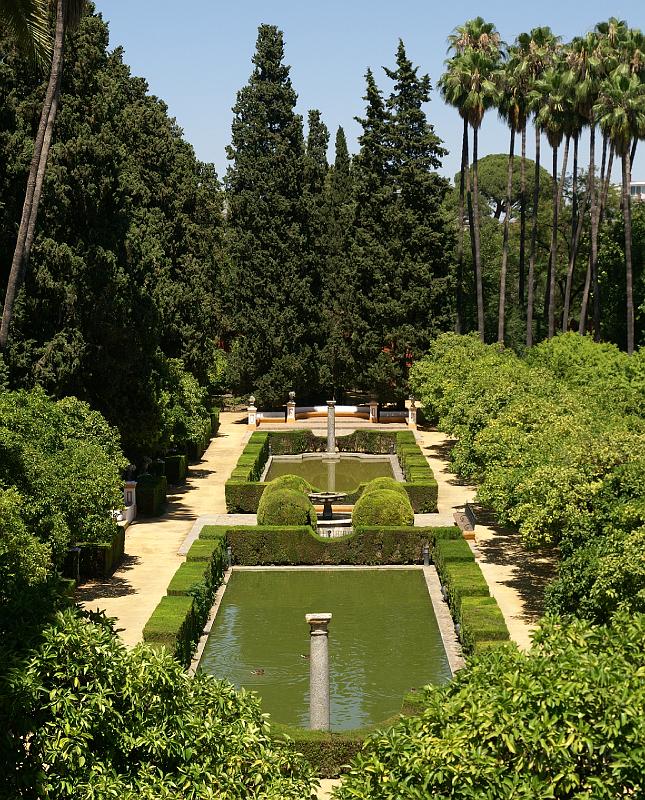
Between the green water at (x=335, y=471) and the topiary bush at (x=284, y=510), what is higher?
the topiary bush at (x=284, y=510)

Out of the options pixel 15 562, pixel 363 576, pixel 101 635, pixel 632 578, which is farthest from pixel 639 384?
pixel 101 635

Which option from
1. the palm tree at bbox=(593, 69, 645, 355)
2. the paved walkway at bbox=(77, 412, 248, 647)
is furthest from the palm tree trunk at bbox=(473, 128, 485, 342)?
the paved walkway at bbox=(77, 412, 248, 647)

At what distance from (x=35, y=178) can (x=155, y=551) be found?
35.0 ft

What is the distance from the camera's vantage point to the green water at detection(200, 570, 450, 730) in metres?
22.5

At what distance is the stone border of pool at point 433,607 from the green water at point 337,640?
149 millimetres

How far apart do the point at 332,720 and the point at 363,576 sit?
11.3 metres

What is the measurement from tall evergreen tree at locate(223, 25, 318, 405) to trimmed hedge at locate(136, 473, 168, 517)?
1970 cm

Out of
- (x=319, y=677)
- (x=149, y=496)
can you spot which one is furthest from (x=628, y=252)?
(x=319, y=677)

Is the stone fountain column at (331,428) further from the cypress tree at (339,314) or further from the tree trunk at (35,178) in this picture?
the tree trunk at (35,178)

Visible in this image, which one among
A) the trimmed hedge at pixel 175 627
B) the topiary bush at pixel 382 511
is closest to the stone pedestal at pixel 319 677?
the trimmed hedge at pixel 175 627

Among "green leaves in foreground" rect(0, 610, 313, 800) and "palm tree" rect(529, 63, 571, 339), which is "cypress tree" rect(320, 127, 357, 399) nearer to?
"palm tree" rect(529, 63, 571, 339)

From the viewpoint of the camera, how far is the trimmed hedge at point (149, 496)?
3872cm

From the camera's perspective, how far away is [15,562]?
70.8ft

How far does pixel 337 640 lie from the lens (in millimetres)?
26359
